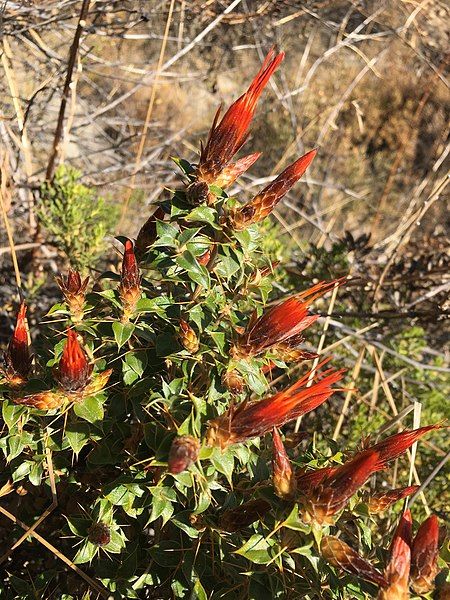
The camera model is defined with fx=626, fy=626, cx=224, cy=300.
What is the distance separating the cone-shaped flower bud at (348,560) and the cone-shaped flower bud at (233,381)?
0.26m

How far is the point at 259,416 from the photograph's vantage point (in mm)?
883

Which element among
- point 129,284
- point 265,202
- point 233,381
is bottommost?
point 233,381

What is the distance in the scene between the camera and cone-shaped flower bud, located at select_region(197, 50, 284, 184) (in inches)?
39.9

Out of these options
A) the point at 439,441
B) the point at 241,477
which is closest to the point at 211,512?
the point at 241,477

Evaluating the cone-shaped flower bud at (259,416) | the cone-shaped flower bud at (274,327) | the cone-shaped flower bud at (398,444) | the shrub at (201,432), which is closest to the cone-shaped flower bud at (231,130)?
the shrub at (201,432)

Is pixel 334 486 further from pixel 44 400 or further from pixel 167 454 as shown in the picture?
pixel 44 400

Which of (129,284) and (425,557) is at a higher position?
(129,284)

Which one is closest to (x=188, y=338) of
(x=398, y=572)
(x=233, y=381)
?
(x=233, y=381)

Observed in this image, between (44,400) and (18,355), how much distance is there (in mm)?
142

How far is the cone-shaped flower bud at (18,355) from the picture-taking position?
1108 mm

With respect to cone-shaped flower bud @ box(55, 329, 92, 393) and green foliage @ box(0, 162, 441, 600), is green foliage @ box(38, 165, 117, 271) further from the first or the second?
cone-shaped flower bud @ box(55, 329, 92, 393)

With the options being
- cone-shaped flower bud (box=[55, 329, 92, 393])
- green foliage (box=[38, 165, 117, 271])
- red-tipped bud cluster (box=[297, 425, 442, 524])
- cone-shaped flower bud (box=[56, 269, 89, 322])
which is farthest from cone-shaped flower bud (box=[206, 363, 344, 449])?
green foliage (box=[38, 165, 117, 271])

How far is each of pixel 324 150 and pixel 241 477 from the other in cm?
454

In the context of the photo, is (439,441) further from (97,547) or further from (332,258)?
(97,547)
